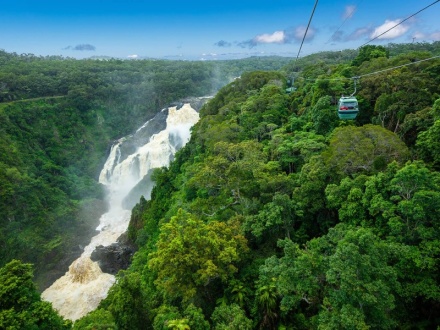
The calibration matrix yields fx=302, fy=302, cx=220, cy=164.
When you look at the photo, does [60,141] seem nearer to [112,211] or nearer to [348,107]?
[112,211]

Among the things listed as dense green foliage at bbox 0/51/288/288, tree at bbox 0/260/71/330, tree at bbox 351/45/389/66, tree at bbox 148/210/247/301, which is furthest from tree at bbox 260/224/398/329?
tree at bbox 351/45/389/66

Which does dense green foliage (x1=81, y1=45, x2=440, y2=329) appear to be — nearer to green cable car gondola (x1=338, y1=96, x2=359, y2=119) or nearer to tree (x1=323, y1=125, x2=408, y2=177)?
tree (x1=323, y1=125, x2=408, y2=177)

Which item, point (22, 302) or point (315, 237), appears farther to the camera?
point (315, 237)

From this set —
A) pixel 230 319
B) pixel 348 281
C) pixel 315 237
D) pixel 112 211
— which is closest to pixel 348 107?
pixel 315 237

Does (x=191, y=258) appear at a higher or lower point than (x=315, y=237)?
higher

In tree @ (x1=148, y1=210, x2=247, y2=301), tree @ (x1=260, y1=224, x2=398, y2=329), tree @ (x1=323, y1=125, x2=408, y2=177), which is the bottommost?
tree @ (x1=148, y1=210, x2=247, y2=301)

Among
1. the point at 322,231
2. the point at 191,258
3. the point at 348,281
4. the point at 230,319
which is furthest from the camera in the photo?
the point at 322,231

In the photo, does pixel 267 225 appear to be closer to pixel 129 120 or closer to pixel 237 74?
pixel 129 120
